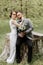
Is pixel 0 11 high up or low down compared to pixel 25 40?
down

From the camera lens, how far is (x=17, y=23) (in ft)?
19.6

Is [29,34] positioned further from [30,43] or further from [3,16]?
[3,16]

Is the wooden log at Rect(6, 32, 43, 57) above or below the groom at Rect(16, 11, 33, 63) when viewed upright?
below

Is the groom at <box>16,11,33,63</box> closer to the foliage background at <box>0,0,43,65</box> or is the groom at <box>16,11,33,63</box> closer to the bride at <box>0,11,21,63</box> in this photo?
the bride at <box>0,11,21,63</box>

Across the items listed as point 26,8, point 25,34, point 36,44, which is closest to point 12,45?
point 25,34

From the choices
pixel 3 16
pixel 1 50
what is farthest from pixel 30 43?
pixel 3 16

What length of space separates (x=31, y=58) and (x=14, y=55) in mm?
393

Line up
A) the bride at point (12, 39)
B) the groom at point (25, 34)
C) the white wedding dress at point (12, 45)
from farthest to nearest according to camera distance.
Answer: the white wedding dress at point (12, 45) → the bride at point (12, 39) → the groom at point (25, 34)

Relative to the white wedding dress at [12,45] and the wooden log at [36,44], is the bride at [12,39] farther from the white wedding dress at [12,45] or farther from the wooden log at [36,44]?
the wooden log at [36,44]

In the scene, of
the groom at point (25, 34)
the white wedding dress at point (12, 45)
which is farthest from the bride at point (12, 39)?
the groom at point (25, 34)

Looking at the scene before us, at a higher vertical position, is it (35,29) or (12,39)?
(12,39)

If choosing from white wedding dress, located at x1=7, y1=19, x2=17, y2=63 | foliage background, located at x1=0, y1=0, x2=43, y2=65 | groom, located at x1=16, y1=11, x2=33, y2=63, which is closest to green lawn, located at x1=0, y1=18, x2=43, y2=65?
white wedding dress, located at x1=7, y1=19, x2=17, y2=63

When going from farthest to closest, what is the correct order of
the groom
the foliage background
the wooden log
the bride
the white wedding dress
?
the foliage background, the wooden log, the white wedding dress, the bride, the groom

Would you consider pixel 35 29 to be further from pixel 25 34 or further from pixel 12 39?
pixel 25 34
